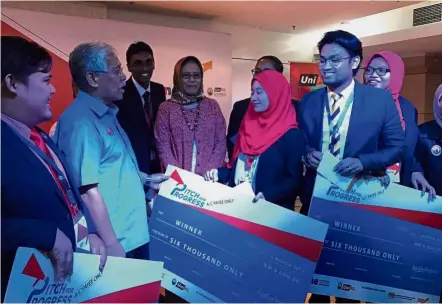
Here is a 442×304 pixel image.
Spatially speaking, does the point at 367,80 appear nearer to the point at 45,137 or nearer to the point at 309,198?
the point at 309,198

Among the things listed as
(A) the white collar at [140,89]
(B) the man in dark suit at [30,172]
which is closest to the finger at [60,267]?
Answer: (B) the man in dark suit at [30,172]

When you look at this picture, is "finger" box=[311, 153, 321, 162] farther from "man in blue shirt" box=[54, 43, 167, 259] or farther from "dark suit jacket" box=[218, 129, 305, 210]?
"man in blue shirt" box=[54, 43, 167, 259]

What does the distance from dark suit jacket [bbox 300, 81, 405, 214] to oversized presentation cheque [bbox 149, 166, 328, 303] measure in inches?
16.9

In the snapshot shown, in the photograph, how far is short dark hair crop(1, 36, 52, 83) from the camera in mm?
1476

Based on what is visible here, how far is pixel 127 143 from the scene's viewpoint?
6.68 feet

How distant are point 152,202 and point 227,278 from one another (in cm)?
60

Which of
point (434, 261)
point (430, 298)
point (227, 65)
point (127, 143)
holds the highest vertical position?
point (227, 65)

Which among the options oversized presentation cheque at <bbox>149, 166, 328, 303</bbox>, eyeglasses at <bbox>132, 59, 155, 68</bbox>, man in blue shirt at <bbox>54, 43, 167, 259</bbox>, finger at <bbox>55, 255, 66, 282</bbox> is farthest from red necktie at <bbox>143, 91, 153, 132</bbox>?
finger at <bbox>55, 255, 66, 282</bbox>

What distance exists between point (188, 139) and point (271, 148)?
56cm

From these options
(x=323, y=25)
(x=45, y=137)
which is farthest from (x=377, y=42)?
(x=45, y=137)

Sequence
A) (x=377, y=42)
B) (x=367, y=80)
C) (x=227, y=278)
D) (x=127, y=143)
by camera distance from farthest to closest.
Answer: (x=377, y=42), (x=367, y=80), (x=227, y=278), (x=127, y=143)

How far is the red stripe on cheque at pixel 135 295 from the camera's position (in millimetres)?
1663

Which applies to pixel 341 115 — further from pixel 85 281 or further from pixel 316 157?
pixel 85 281

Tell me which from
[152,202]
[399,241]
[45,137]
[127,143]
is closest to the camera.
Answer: [45,137]
